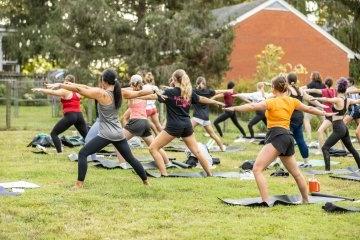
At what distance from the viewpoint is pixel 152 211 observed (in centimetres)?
982

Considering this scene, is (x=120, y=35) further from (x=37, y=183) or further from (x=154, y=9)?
(x=37, y=183)

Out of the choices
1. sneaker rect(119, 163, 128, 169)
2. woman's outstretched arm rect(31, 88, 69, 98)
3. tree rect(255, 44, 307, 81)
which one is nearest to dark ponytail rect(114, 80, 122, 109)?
woman's outstretched arm rect(31, 88, 69, 98)

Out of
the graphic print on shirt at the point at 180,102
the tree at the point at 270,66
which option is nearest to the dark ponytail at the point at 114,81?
the graphic print on shirt at the point at 180,102

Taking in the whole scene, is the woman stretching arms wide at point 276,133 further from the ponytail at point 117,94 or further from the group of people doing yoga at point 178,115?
the ponytail at point 117,94

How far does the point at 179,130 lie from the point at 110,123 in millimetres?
1550

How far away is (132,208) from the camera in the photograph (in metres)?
10.0

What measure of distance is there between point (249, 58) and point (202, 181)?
30.5 meters

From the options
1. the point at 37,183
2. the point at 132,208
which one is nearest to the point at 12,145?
the point at 37,183

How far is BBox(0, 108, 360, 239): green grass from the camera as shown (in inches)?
336

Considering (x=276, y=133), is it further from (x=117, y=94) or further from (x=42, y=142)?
(x=42, y=142)

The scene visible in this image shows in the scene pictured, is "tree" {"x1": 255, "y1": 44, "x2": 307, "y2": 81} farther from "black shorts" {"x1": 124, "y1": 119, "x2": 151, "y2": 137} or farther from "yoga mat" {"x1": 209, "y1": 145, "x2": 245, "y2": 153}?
"black shorts" {"x1": 124, "y1": 119, "x2": 151, "y2": 137}

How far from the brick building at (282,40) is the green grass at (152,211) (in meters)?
29.0

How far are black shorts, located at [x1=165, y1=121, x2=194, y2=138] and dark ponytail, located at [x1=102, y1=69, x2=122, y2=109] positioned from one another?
143 centimetres

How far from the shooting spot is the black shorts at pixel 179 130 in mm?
12758
